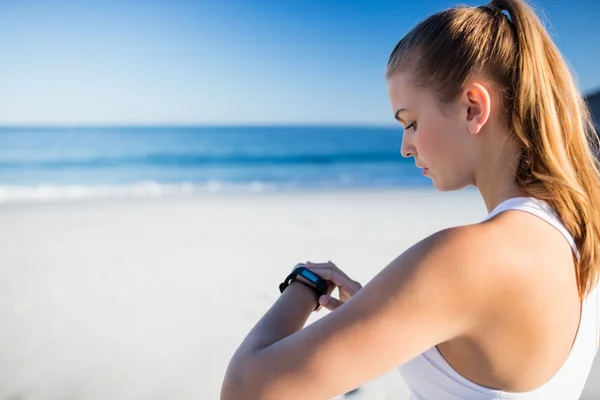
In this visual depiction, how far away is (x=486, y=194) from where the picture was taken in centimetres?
112

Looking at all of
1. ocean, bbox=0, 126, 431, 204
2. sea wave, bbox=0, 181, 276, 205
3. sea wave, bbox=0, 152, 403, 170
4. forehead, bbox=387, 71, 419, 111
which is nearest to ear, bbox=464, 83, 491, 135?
forehead, bbox=387, 71, 419, 111

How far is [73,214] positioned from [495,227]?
835 centimetres

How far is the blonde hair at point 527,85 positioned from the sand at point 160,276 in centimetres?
214

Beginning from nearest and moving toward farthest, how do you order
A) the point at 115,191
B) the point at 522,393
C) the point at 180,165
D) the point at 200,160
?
the point at 522,393
the point at 115,191
the point at 180,165
the point at 200,160

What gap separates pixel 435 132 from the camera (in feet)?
3.56

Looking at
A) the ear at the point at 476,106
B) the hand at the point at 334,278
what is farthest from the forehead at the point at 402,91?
the hand at the point at 334,278

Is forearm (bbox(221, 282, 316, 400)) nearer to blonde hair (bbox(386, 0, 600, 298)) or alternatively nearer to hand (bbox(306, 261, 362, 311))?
hand (bbox(306, 261, 362, 311))

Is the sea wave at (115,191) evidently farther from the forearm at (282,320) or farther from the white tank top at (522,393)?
the white tank top at (522,393)

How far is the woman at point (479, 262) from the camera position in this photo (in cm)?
81

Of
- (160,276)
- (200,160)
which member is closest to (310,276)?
(160,276)

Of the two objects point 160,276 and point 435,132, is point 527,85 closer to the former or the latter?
point 435,132

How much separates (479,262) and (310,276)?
0.56m

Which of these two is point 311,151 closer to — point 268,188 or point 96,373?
point 268,188

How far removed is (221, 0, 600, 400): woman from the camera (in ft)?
2.66
